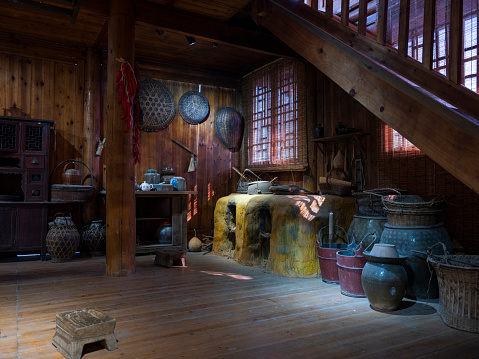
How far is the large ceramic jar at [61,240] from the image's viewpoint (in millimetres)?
5234

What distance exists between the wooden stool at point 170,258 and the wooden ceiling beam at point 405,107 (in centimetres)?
291

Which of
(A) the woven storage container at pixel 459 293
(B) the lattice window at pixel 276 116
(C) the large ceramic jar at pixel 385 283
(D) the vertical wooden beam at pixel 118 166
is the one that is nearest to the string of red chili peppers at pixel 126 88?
(D) the vertical wooden beam at pixel 118 166

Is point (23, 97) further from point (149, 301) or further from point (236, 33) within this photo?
point (149, 301)

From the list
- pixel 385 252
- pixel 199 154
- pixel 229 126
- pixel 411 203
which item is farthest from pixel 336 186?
pixel 199 154

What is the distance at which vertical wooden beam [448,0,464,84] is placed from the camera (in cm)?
254

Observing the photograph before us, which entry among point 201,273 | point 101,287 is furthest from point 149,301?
point 201,273

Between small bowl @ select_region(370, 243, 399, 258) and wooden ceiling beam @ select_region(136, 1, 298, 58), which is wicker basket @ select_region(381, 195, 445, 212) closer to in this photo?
small bowl @ select_region(370, 243, 399, 258)

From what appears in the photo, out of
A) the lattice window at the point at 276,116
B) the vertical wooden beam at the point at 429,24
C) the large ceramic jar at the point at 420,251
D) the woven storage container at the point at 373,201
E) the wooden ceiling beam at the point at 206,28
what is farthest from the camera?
the lattice window at the point at 276,116

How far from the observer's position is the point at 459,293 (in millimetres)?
2816

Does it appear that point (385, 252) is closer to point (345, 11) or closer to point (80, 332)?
point (345, 11)

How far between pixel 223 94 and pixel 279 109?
1509 millimetres

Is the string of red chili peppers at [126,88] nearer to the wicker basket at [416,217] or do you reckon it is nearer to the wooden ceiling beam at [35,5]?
the wooden ceiling beam at [35,5]

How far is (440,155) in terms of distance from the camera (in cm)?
201

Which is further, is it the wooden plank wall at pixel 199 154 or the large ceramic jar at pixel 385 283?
Answer: the wooden plank wall at pixel 199 154
